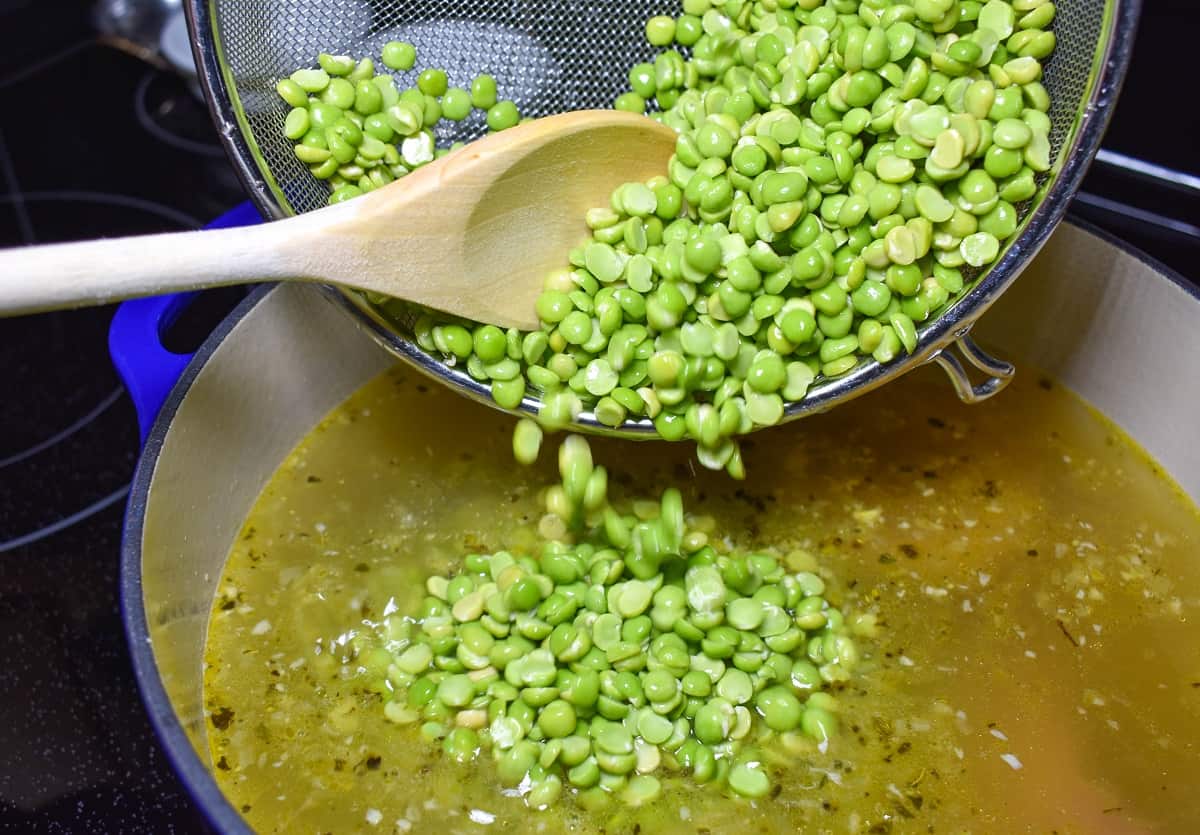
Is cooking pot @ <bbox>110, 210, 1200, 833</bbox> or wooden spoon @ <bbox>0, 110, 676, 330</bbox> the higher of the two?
wooden spoon @ <bbox>0, 110, 676, 330</bbox>

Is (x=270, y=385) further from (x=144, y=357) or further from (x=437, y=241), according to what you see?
(x=437, y=241)

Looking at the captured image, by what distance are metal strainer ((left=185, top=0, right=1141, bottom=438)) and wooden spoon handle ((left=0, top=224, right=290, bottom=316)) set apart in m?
0.19

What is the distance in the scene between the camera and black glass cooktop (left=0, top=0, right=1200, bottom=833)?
4.06 feet

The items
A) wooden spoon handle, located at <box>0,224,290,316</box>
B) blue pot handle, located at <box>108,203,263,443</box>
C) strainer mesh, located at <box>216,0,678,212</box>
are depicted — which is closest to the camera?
wooden spoon handle, located at <box>0,224,290,316</box>

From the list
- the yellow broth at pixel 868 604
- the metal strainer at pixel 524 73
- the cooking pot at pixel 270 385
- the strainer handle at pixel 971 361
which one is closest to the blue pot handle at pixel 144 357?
the cooking pot at pixel 270 385

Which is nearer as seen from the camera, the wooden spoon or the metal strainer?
the wooden spoon

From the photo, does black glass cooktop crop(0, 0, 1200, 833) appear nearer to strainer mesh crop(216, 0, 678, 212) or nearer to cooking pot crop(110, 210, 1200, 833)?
cooking pot crop(110, 210, 1200, 833)

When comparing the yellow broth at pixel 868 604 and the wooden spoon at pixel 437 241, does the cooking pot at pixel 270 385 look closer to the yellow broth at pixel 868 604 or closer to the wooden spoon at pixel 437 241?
the yellow broth at pixel 868 604

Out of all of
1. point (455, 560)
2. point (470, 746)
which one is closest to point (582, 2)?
point (455, 560)

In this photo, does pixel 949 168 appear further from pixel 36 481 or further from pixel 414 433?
pixel 36 481

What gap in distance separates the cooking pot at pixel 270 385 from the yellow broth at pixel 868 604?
0.04m

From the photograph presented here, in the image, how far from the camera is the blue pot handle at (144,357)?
119 centimetres

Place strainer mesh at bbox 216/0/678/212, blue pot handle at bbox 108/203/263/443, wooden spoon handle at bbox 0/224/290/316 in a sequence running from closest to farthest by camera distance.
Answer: wooden spoon handle at bbox 0/224/290/316 → blue pot handle at bbox 108/203/263/443 → strainer mesh at bbox 216/0/678/212

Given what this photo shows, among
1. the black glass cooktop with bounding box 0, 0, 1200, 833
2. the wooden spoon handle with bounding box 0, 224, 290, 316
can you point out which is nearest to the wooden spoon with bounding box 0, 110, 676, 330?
the wooden spoon handle with bounding box 0, 224, 290, 316
